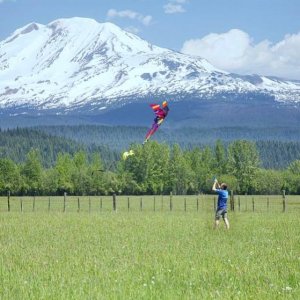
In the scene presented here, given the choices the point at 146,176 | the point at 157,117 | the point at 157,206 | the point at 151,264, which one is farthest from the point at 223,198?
the point at 146,176

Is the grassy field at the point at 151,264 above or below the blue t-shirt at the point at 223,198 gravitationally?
below

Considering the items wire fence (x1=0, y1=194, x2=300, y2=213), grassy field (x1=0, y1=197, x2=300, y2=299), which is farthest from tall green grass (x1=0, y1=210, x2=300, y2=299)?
wire fence (x1=0, y1=194, x2=300, y2=213)

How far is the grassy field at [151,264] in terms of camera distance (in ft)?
39.1

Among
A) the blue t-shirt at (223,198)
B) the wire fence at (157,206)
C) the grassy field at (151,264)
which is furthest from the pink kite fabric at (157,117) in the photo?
the wire fence at (157,206)

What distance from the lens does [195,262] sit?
15.4 metres

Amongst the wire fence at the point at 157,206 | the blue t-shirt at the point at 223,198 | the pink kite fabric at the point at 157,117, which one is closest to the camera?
the pink kite fabric at the point at 157,117

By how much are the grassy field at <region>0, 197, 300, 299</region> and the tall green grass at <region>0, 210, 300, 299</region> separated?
0.02 m

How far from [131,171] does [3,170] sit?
18445 mm

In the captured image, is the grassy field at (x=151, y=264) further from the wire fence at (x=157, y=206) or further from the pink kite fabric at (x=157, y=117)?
the wire fence at (x=157, y=206)

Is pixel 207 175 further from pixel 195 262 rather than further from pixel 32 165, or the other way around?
pixel 195 262

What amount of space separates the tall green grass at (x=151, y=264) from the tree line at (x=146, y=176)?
274 feet

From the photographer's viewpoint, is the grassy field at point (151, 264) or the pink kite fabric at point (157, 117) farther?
the pink kite fabric at point (157, 117)

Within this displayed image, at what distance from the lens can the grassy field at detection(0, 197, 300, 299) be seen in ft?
39.1

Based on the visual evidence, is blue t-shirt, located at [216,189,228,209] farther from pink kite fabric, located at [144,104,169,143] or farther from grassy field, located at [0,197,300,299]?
pink kite fabric, located at [144,104,169,143]
